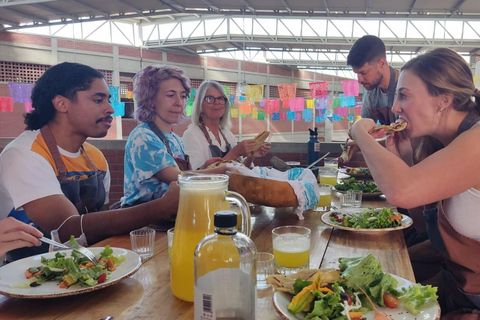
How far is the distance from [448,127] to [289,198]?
75 centimetres

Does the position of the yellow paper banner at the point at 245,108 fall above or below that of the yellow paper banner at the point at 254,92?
below

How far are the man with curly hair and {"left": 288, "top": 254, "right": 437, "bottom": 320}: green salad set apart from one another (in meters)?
0.77

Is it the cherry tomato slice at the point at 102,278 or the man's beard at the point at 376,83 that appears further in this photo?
the man's beard at the point at 376,83

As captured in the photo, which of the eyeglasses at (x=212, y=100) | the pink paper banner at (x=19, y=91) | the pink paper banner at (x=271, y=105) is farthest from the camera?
the pink paper banner at (x=271, y=105)

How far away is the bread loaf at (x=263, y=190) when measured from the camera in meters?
1.66

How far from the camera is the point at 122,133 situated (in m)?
15.7

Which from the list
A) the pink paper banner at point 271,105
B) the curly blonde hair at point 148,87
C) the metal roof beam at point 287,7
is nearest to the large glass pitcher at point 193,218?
the curly blonde hair at point 148,87

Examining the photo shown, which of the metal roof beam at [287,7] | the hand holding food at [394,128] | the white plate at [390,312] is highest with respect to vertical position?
the metal roof beam at [287,7]

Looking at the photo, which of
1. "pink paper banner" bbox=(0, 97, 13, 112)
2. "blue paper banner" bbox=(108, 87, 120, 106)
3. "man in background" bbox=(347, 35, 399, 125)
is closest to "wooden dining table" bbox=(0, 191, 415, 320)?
"man in background" bbox=(347, 35, 399, 125)

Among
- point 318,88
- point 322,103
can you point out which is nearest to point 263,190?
point 318,88

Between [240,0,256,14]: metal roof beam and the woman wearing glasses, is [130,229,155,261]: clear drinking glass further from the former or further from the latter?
[240,0,256,14]: metal roof beam

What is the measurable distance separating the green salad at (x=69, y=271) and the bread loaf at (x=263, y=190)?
68cm

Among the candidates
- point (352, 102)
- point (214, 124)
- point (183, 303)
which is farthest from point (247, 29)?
point (183, 303)

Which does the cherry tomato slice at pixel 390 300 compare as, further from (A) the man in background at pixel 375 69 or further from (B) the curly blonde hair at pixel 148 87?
(A) the man in background at pixel 375 69
